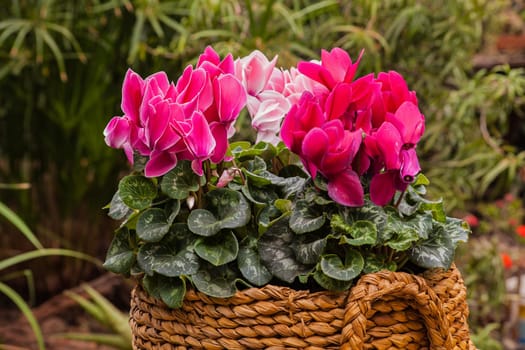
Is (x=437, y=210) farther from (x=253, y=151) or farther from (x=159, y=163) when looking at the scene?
(x=159, y=163)

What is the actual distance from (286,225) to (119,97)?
187 cm

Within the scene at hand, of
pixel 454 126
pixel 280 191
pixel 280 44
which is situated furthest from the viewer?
pixel 454 126

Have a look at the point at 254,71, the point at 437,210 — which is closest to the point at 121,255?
the point at 254,71

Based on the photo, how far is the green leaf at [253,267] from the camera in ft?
2.31

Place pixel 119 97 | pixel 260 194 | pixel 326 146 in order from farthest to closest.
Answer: pixel 119 97, pixel 260 194, pixel 326 146

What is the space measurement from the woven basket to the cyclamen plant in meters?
0.02

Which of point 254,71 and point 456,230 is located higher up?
point 254,71

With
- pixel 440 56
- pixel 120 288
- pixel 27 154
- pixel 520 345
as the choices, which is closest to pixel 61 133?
pixel 27 154

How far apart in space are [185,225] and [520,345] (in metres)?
2.28

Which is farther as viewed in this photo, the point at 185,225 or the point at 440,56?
the point at 440,56

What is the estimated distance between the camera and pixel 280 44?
1.93 metres

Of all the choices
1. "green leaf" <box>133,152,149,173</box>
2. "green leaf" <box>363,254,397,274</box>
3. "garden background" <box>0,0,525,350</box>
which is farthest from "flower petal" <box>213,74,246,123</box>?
"garden background" <box>0,0,525,350</box>

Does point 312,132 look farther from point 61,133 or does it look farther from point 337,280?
point 61,133

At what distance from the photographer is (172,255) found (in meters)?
0.73
